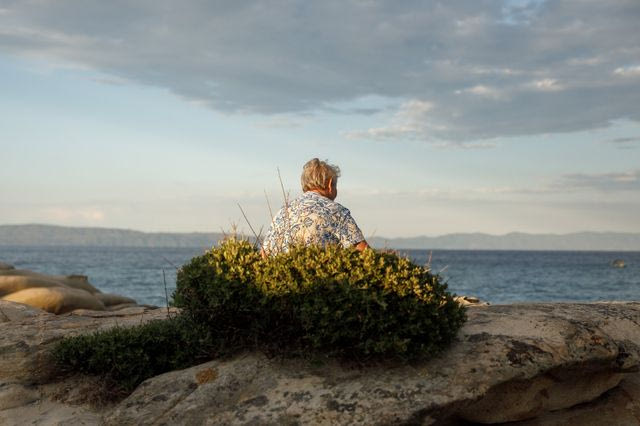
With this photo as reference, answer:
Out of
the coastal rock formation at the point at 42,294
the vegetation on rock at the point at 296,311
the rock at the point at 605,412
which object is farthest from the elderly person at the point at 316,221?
the coastal rock formation at the point at 42,294

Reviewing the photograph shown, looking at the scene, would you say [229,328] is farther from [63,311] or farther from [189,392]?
[63,311]

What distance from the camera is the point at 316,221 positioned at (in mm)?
8883

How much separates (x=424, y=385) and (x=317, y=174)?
3.34 m

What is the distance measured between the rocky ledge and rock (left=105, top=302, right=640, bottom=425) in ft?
0.05

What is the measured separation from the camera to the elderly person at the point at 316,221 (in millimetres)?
8844

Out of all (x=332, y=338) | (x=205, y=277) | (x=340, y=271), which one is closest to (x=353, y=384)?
(x=332, y=338)

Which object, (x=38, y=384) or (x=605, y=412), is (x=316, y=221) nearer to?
(x=605, y=412)

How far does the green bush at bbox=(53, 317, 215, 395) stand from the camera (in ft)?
30.2

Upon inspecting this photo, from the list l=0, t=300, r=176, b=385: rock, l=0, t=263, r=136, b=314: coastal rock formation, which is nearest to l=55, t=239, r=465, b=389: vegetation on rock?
l=0, t=300, r=176, b=385: rock

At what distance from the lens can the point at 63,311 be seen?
17.4 metres

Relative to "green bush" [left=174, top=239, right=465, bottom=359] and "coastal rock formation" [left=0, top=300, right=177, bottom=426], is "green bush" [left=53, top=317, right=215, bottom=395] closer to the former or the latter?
"coastal rock formation" [left=0, top=300, right=177, bottom=426]

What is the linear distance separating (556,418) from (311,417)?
3.61 metres

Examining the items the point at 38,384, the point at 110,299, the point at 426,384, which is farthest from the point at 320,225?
the point at 110,299

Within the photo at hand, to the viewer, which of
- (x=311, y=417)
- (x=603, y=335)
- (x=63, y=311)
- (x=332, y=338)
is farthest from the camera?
(x=63, y=311)
